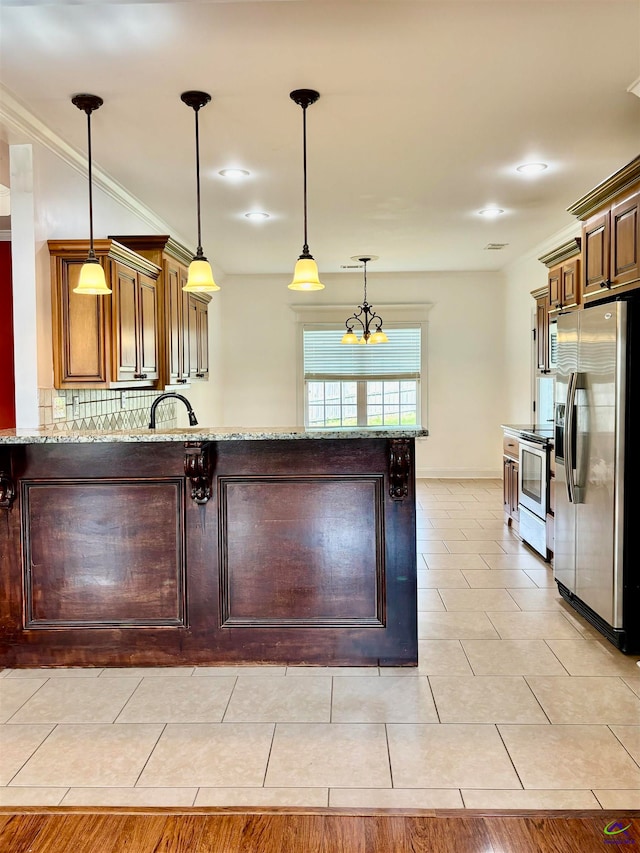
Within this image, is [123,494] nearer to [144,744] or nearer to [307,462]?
[307,462]

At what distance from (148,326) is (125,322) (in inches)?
19.8

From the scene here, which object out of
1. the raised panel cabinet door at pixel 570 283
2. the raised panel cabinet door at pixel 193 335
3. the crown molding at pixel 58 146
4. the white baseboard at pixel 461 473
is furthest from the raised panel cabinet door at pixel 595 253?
the white baseboard at pixel 461 473

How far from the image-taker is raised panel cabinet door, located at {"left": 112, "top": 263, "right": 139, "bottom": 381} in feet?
12.9

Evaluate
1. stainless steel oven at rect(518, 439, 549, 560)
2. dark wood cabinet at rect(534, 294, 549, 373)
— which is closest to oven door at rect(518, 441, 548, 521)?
stainless steel oven at rect(518, 439, 549, 560)

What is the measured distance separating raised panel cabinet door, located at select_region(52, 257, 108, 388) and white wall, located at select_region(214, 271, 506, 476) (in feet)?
17.4

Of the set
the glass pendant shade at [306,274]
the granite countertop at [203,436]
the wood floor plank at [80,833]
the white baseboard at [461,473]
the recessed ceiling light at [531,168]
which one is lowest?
the wood floor plank at [80,833]

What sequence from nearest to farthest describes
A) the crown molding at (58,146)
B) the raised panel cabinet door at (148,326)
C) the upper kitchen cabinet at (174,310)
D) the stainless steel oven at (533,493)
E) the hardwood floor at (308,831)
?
Result: the hardwood floor at (308,831)
the crown molding at (58,146)
the raised panel cabinet door at (148,326)
the upper kitchen cabinet at (174,310)
the stainless steel oven at (533,493)

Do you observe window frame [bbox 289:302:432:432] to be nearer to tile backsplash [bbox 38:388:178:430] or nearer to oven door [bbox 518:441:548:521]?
tile backsplash [bbox 38:388:178:430]

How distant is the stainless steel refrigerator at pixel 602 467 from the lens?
129 inches

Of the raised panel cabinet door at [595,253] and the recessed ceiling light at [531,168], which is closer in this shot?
the raised panel cabinet door at [595,253]

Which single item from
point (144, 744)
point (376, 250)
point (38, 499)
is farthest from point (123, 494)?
point (376, 250)

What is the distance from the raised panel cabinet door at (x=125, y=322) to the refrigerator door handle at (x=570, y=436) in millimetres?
2666

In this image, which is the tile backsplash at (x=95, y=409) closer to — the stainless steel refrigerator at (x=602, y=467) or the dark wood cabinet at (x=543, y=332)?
the stainless steel refrigerator at (x=602, y=467)

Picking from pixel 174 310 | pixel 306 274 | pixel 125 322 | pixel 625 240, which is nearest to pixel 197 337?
pixel 174 310
